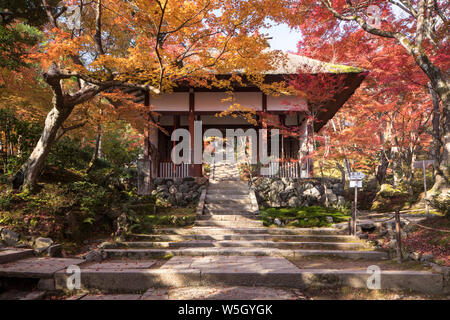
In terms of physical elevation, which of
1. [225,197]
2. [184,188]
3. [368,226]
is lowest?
[368,226]

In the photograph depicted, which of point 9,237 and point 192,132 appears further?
point 192,132

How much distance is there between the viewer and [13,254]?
514cm

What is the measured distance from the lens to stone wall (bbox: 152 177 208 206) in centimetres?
1072

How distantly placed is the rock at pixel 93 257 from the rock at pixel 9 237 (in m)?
1.61

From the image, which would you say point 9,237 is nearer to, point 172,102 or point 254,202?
point 254,202

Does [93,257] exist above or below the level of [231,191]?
below

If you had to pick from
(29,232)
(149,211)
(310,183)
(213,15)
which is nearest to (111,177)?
(149,211)

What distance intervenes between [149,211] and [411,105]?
43.7 ft

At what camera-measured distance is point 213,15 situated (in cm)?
736

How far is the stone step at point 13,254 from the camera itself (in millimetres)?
4965

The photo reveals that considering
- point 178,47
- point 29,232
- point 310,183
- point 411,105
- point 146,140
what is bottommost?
point 29,232

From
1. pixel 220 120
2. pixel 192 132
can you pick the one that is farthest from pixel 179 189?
pixel 220 120

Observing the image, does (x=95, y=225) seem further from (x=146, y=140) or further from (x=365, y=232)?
(x=365, y=232)

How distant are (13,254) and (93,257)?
1.41 metres
